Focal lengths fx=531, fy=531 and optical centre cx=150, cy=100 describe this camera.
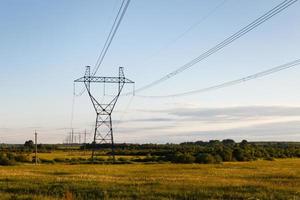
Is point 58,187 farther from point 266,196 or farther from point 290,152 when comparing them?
point 290,152

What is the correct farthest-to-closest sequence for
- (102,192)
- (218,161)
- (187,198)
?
(218,161), (102,192), (187,198)

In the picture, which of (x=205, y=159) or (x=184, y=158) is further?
(x=184, y=158)

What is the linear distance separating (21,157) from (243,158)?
52985 mm

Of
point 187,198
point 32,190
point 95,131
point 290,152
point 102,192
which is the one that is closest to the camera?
point 187,198

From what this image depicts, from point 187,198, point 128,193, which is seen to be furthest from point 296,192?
point 128,193

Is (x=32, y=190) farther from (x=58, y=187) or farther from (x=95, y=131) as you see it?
(x=95, y=131)

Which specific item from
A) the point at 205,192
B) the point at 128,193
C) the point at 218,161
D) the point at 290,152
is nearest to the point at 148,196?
the point at 128,193

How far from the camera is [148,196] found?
88.3 ft

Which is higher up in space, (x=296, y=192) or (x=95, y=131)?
(x=95, y=131)

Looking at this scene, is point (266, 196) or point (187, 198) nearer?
Answer: point (187, 198)

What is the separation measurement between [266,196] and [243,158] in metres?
103

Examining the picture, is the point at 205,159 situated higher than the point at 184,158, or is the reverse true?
the point at 184,158

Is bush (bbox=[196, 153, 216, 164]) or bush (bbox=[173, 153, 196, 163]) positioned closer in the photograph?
bush (bbox=[196, 153, 216, 164])

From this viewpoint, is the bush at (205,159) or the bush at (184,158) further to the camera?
the bush at (184,158)
